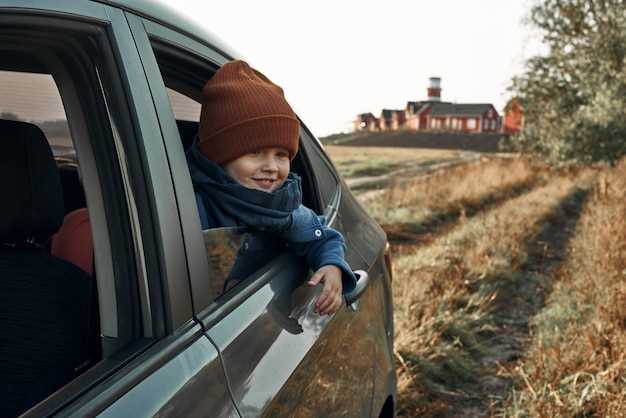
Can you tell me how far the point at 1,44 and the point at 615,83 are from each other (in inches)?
862

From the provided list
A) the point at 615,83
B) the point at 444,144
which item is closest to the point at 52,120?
the point at 615,83

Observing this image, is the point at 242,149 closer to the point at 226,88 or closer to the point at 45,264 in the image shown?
the point at 226,88

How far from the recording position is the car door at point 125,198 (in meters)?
1.25

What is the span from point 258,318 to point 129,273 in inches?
13.2

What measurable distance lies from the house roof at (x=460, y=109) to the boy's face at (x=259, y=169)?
94.2 m

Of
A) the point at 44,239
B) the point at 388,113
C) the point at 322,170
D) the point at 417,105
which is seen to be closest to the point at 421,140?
the point at 417,105

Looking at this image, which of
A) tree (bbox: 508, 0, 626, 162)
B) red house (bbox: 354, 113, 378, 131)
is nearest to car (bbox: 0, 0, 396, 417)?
tree (bbox: 508, 0, 626, 162)

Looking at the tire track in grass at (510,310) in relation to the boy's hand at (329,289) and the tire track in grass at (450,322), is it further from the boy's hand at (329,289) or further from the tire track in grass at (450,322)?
the boy's hand at (329,289)

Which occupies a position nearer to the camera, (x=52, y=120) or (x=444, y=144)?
(x=52, y=120)

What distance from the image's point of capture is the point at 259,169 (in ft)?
6.70

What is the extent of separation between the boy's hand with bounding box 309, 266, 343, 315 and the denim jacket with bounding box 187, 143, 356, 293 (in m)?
0.03

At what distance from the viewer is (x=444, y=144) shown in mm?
66000

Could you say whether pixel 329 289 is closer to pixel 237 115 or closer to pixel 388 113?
pixel 237 115

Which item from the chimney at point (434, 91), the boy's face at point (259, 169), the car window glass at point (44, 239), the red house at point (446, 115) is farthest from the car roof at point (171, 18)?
the chimney at point (434, 91)
